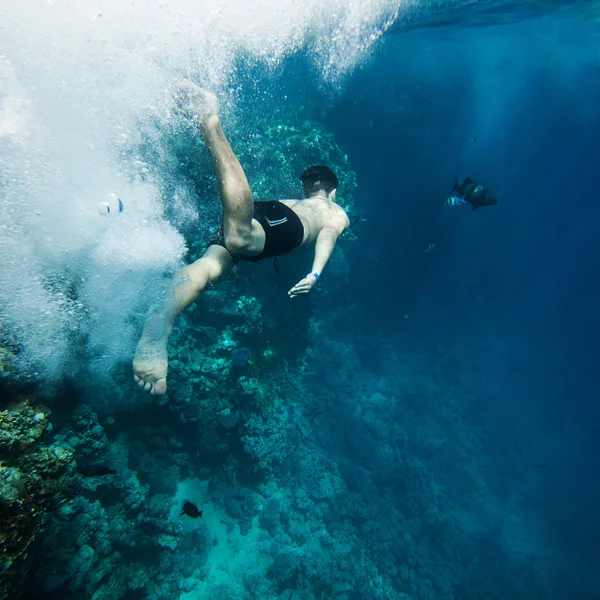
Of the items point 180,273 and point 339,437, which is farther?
point 339,437

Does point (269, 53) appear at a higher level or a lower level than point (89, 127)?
higher

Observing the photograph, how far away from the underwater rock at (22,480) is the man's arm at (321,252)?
115 inches

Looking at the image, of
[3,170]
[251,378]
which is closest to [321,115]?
[251,378]

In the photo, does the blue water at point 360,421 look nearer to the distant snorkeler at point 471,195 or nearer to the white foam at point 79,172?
the white foam at point 79,172

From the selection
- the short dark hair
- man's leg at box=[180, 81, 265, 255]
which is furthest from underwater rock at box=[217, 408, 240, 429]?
man's leg at box=[180, 81, 265, 255]

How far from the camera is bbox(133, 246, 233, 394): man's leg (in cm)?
300

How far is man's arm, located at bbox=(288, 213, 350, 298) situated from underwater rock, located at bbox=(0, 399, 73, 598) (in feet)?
9.55

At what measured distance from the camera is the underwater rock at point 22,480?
2.59 metres

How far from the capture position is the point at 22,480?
9.31ft

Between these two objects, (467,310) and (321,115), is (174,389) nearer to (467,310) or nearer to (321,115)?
(321,115)

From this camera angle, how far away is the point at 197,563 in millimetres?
7465

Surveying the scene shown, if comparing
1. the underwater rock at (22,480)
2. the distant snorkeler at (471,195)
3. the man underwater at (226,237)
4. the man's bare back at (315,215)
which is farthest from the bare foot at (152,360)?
the distant snorkeler at (471,195)

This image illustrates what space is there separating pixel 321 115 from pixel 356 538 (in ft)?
61.7

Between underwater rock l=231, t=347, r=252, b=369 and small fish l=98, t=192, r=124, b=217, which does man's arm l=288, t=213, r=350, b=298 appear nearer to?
small fish l=98, t=192, r=124, b=217
